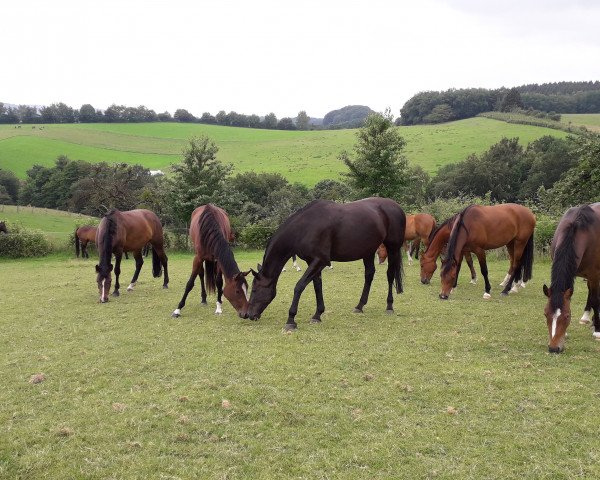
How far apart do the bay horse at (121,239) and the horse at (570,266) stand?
8832 mm

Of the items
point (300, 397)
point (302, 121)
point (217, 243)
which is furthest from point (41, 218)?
point (302, 121)

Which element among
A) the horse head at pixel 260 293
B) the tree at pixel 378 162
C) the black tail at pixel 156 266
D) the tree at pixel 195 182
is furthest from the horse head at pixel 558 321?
the tree at pixel 195 182

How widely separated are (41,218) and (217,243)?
32.4 meters

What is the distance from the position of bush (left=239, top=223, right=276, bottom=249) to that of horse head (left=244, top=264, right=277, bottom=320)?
15612 millimetres

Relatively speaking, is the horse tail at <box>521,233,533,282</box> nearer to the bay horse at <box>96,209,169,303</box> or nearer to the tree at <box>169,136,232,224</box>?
the bay horse at <box>96,209,169,303</box>

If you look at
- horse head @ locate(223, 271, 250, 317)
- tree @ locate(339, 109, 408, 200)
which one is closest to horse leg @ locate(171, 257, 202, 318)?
horse head @ locate(223, 271, 250, 317)

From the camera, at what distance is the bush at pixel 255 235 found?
2394 cm

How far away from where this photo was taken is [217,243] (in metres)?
8.85

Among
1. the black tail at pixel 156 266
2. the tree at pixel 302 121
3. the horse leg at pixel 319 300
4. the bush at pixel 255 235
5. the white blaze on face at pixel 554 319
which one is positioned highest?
the tree at pixel 302 121

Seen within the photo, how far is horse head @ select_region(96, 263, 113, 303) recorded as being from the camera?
34.0 feet

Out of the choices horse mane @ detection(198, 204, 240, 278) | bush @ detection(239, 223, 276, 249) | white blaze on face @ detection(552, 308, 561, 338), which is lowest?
bush @ detection(239, 223, 276, 249)

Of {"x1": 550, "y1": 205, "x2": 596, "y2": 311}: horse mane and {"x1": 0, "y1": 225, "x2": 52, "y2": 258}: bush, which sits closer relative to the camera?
{"x1": 550, "y1": 205, "x2": 596, "y2": 311}: horse mane

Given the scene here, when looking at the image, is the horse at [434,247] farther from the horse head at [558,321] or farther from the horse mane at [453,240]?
the horse head at [558,321]

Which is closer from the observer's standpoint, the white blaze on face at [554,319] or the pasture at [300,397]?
the pasture at [300,397]
